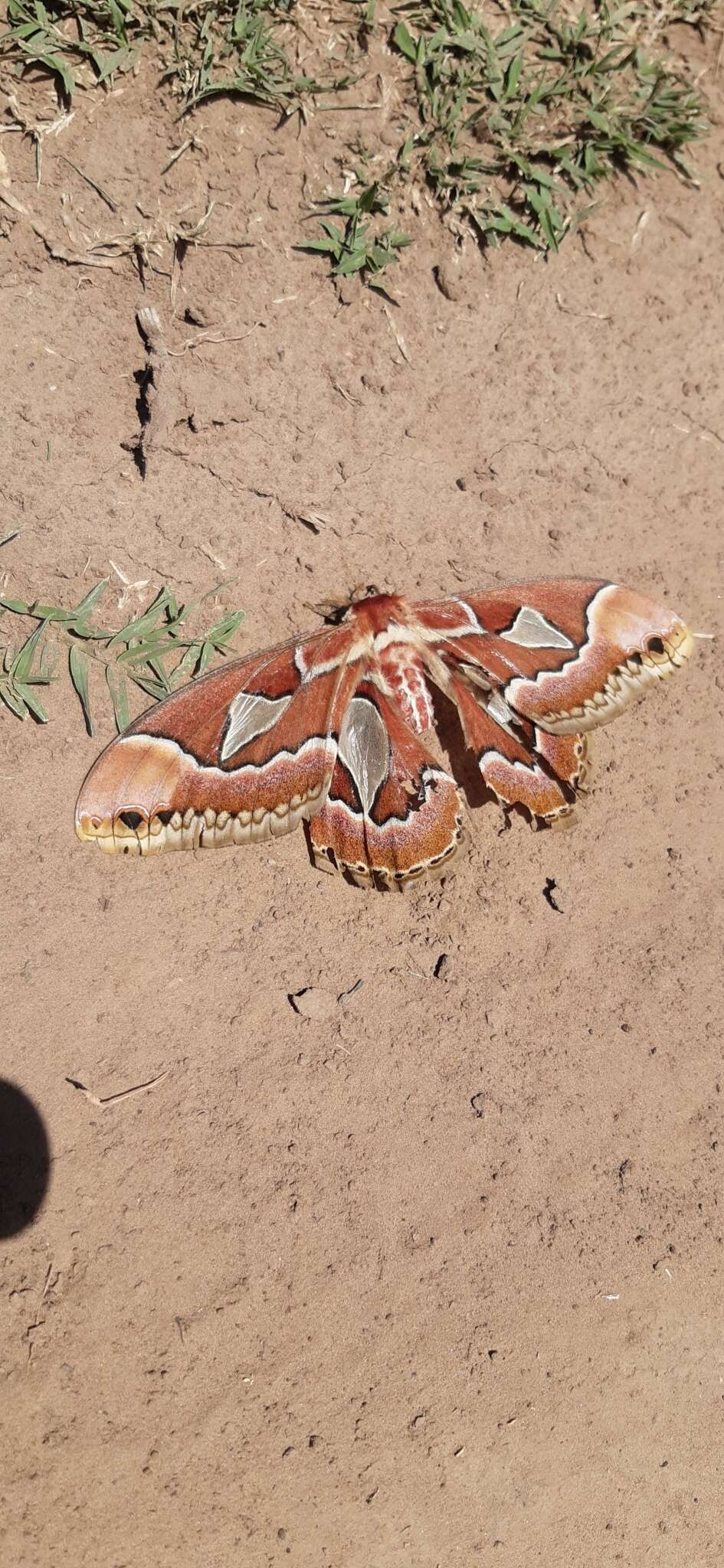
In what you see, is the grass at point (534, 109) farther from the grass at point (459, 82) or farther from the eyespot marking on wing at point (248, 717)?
the eyespot marking on wing at point (248, 717)

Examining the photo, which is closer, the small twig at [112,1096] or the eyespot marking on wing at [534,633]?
the small twig at [112,1096]

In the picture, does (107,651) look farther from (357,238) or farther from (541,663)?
(357,238)

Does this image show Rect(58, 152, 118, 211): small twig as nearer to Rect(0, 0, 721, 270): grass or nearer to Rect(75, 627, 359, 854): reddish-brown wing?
Rect(0, 0, 721, 270): grass

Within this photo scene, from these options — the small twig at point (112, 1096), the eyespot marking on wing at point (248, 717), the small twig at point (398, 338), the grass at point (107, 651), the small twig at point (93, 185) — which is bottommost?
the small twig at point (112, 1096)

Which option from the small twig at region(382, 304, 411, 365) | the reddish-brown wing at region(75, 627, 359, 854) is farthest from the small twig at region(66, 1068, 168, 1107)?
the small twig at region(382, 304, 411, 365)

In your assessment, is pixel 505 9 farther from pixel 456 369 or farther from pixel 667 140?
pixel 456 369

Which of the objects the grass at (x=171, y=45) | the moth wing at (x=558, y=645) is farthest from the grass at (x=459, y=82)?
the moth wing at (x=558, y=645)

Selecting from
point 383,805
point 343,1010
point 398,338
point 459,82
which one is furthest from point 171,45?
point 343,1010
